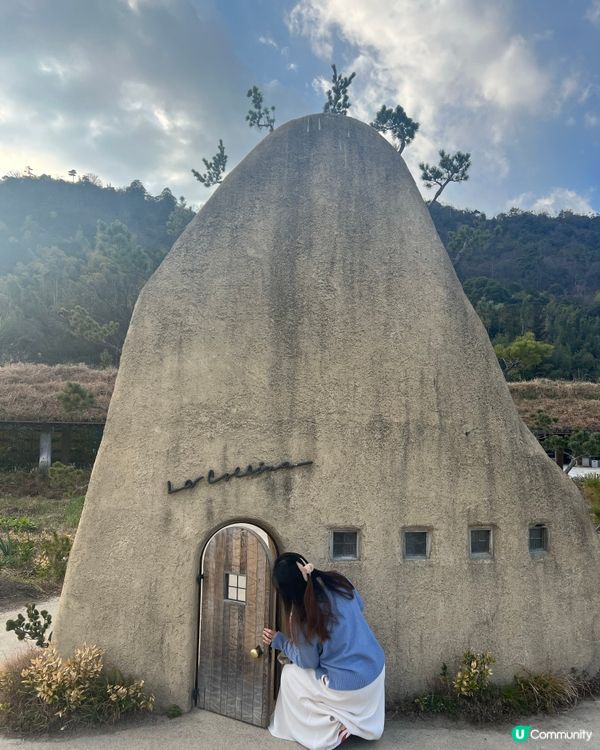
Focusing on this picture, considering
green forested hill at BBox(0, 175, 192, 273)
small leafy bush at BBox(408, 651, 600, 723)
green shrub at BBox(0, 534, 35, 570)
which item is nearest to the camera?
small leafy bush at BBox(408, 651, 600, 723)

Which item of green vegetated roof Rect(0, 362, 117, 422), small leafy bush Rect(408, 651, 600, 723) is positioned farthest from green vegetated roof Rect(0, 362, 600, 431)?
small leafy bush Rect(408, 651, 600, 723)

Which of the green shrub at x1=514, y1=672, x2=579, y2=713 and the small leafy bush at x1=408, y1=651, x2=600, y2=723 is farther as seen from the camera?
the green shrub at x1=514, y1=672, x2=579, y2=713

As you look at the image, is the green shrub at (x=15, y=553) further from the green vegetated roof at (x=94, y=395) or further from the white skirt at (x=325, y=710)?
the green vegetated roof at (x=94, y=395)

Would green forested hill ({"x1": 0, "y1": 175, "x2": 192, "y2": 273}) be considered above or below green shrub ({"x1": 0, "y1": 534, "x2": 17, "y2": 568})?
above

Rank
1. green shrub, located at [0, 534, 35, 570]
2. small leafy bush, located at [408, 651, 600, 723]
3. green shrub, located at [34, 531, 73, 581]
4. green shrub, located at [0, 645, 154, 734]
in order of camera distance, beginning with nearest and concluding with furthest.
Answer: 1. green shrub, located at [0, 645, 154, 734]
2. small leafy bush, located at [408, 651, 600, 723]
3. green shrub, located at [34, 531, 73, 581]
4. green shrub, located at [0, 534, 35, 570]

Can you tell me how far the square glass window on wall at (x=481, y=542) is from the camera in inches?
232

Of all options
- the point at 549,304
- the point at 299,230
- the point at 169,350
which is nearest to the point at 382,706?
the point at 169,350

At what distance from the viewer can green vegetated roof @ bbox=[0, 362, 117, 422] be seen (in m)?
21.5

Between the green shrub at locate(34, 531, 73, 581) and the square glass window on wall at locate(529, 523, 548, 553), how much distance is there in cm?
920

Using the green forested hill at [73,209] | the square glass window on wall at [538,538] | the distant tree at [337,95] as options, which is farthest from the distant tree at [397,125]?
the green forested hill at [73,209]

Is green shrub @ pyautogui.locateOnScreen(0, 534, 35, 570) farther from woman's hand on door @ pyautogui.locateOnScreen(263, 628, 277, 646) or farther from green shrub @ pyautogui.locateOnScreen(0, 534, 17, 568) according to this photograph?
woman's hand on door @ pyautogui.locateOnScreen(263, 628, 277, 646)

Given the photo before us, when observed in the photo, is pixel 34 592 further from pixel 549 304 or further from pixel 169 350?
pixel 549 304

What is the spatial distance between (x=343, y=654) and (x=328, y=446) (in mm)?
2189

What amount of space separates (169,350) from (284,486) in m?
2.15
